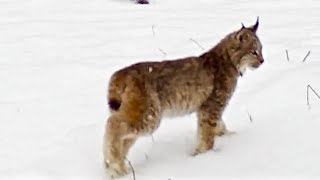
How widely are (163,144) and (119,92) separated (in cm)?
85

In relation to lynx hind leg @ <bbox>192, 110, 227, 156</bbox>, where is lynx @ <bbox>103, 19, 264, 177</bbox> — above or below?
above

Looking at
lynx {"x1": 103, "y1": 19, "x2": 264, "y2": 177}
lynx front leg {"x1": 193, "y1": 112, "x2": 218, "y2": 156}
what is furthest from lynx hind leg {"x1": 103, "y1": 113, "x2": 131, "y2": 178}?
lynx front leg {"x1": 193, "y1": 112, "x2": 218, "y2": 156}

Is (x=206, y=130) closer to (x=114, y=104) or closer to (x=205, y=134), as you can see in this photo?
(x=205, y=134)

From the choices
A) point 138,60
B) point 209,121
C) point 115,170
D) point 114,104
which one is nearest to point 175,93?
point 209,121

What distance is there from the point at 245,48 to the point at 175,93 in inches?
30.9

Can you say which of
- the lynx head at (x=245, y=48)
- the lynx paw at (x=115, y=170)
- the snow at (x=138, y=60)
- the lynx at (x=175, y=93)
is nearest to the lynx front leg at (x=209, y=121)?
the lynx at (x=175, y=93)

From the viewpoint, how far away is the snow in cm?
611

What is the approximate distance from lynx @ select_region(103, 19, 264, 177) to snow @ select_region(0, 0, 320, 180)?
21 centimetres

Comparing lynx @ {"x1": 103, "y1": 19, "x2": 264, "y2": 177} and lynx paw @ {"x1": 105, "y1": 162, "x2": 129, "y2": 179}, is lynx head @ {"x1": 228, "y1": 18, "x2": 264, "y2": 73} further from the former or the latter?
lynx paw @ {"x1": 105, "y1": 162, "x2": 129, "y2": 179}

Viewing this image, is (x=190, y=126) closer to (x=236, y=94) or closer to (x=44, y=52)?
(x=236, y=94)

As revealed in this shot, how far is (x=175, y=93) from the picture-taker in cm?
626

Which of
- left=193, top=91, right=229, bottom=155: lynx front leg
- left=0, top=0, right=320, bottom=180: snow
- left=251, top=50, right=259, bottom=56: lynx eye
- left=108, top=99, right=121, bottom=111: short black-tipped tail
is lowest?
left=0, top=0, right=320, bottom=180: snow

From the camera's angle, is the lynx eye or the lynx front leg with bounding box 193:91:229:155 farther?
the lynx eye

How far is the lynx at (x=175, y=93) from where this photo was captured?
590 cm
